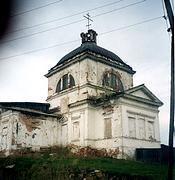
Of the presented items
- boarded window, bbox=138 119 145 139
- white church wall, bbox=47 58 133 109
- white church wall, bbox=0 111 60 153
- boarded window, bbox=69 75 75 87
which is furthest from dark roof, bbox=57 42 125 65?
boarded window, bbox=138 119 145 139

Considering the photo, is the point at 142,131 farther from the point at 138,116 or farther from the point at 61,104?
the point at 61,104

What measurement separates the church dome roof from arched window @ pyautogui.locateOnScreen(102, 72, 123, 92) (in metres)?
0.73

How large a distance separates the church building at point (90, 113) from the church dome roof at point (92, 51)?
0.06 m

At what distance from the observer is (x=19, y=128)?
50.8 ft

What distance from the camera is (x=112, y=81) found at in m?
18.2

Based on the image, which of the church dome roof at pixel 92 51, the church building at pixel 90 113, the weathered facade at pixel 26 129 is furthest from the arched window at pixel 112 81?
the weathered facade at pixel 26 129

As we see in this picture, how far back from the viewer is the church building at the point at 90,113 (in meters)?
14.7

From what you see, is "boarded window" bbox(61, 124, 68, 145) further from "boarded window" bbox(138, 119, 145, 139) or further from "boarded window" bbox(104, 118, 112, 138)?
"boarded window" bbox(138, 119, 145, 139)

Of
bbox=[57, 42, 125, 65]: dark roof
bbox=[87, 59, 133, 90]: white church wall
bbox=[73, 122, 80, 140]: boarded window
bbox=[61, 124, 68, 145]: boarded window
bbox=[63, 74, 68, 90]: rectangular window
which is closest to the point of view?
bbox=[73, 122, 80, 140]: boarded window

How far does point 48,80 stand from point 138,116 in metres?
7.24

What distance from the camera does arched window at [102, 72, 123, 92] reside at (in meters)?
17.8

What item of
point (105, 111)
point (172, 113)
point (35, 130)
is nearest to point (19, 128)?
point (35, 130)

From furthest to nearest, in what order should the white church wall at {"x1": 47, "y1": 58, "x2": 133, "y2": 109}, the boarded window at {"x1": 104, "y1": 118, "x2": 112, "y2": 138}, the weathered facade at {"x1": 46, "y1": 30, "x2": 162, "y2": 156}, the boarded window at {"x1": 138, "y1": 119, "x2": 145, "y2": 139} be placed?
the white church wall at {"x1": 47, "y1": 58, "x2": 133, "y2": 109} < the boarded window at {"x1": 138, "y1": 119, "x2": 145, "y2": 139} < the boarded window at {"x1": 104, "y1": 118, "x2": 112, "y2": 138} < the weathered facade at {"x1": 46, "y1": 30, "x2": 162, "y2": 156}

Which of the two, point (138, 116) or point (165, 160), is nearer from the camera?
point (165, 160)
